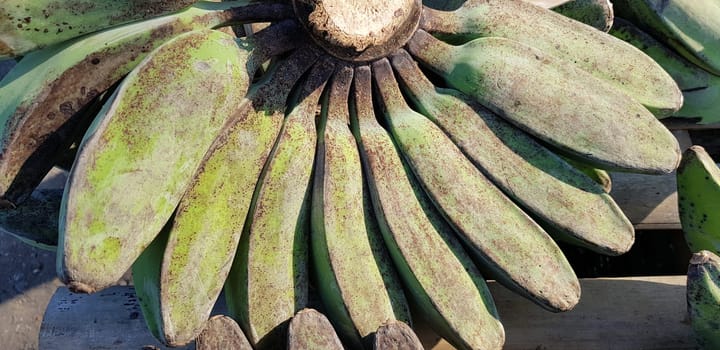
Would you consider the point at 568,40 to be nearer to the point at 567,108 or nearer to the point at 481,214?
the point at 567,108

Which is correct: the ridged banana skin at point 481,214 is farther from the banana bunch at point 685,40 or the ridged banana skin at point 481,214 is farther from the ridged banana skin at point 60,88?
the banana bunch at point 685,40

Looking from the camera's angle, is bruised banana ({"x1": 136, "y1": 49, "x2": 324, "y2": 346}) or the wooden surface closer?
bruised banana ({"x1": 136, "y1": 49, "x2": 324, "y2": 346})

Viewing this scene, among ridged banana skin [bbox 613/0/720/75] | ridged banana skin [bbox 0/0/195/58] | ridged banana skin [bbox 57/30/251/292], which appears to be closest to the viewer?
ridged banana skin [bbox 57/30/251/292]

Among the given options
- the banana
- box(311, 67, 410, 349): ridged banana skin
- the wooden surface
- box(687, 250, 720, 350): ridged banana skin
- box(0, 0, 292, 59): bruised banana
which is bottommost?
the wooden surface

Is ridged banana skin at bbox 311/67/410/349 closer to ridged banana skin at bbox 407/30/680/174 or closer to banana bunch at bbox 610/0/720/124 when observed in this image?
ridged banana skin at bbox 407/30/680/174

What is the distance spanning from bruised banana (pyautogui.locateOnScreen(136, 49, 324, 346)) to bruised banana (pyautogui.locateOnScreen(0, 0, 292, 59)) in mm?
157

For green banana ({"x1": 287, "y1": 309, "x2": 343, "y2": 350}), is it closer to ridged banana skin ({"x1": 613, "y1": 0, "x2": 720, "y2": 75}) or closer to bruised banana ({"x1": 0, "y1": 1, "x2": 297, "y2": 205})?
bruised banana ({"x1": 0, "y1": 1, "x2": 297, "y2": 205})

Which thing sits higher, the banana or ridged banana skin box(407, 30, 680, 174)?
the banana

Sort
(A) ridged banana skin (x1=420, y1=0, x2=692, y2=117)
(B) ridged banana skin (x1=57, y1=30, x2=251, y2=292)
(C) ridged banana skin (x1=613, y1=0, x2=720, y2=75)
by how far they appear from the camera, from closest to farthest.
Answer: (B) ridged banana skin (x1=57, y1=30, x2=251, y2=292) < (A) ridged banana skin (x1=420, y1=0, x2=692, y2=117) < (C) ridged banana skin (x1=613, y1=0, x2=720, y2=75)

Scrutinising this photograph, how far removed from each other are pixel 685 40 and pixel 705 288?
0.42 metres

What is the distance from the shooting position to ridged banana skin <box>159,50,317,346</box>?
76 cm

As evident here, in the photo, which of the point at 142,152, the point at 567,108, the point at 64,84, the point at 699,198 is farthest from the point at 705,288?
the point at 64,84

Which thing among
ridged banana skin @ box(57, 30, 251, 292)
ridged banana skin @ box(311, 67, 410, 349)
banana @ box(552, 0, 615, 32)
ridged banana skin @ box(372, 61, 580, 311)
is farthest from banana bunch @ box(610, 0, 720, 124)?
ridged banana skin @ box(57, 30, 251, 292)

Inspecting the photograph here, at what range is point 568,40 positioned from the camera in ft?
2.96
